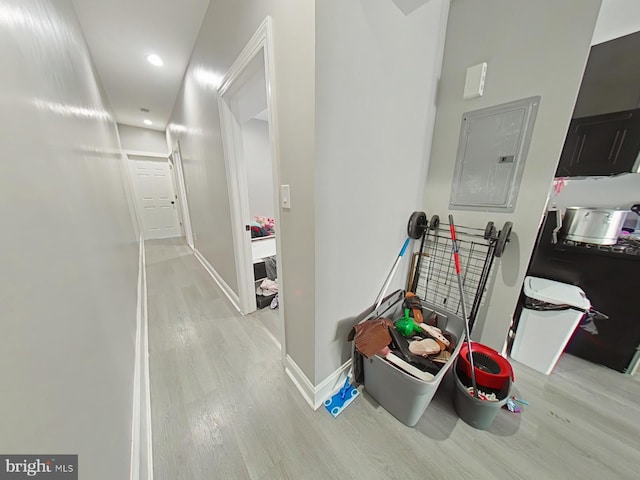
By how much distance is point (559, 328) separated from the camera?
1369 millimetres

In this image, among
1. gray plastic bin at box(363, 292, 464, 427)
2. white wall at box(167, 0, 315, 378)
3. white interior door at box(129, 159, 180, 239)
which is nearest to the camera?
white wall at box(167, 0, 315, 378)

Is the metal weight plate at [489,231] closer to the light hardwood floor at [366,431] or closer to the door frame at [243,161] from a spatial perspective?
the light hardwood floor at [366,431]

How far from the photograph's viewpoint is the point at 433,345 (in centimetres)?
127

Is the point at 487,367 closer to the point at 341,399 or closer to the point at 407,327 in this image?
the point at 407,327

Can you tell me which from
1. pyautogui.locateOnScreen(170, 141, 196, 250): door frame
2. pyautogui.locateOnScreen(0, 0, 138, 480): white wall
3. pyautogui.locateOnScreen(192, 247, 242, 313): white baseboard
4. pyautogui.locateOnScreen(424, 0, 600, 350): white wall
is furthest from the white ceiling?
pyautogui.locateOnScreen(192, 247, 242, 313): white baseboard

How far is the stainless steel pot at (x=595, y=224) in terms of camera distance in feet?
4.38

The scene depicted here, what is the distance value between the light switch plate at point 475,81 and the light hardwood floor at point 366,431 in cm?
202

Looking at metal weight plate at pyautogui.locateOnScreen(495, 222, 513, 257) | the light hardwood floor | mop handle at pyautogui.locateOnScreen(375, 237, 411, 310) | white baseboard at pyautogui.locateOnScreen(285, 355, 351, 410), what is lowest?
the light hardwood floor

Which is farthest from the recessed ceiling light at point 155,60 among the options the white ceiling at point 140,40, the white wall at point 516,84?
the white wall at point 516,84

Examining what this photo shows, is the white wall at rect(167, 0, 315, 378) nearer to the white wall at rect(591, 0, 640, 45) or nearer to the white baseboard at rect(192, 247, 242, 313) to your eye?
the white baseboard at rect(192, 247, 242, 313)

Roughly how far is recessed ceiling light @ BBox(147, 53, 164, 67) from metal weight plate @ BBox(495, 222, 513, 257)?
3866 millimetres

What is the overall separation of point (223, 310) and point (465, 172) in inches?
102

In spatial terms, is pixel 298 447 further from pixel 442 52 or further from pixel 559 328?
pixel 442 52

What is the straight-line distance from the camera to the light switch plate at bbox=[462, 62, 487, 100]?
1348mm
